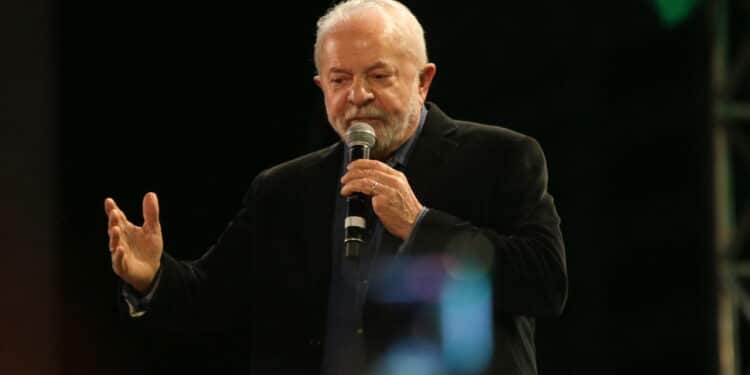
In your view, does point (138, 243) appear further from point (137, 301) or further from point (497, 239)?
point (497, 239)

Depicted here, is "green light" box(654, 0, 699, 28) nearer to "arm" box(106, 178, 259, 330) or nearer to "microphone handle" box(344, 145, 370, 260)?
"arm" box(106, 178, 259, 330)

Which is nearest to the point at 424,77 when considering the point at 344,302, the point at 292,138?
the point at 344,302

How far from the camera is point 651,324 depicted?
4.18m

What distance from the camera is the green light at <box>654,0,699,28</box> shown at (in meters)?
4.00

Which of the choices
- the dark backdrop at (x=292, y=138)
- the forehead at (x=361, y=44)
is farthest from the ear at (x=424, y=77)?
the dark backdrop at (x=292, y=138)

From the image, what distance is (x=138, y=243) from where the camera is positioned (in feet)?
6.88

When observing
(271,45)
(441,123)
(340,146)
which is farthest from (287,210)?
(271,45)

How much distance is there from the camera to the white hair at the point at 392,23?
85.0 inches

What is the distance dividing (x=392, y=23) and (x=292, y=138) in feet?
3.87

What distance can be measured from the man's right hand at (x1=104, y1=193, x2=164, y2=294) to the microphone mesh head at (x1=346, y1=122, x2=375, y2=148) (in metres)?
0.43

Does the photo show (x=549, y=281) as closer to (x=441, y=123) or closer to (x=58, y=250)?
(x=441, y=123)

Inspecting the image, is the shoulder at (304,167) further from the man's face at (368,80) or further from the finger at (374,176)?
the finger at (374,176)

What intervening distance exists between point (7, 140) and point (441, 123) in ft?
4.26

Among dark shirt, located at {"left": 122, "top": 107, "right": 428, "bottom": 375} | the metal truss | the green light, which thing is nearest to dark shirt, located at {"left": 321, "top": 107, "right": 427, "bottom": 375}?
dark shirt, located at {"left": 122, "top": 107, "right": 428, "bottom": 375}
